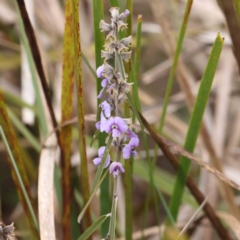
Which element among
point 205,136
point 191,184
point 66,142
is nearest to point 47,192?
point 66,142

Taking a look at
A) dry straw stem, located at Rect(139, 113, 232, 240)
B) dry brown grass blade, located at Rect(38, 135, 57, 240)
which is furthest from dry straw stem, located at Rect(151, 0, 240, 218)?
dry brown grass blade, located at Rect(38, 135, 57, 240)

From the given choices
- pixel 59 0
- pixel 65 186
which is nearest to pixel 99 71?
pixel 65 186

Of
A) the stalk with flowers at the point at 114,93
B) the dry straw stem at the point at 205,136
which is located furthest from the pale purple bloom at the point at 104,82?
the dry straw stem at the point at 205,136

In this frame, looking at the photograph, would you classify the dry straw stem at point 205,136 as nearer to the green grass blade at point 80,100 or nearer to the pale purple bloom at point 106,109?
the green grass blade at point 80,100

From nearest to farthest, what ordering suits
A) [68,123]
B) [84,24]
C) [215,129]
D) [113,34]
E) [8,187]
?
1. [113,34]
2. [68,123]
3. [215,129]
4. [8,187]
5. [84,24]

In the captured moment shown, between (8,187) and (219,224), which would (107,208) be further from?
(8,187)
